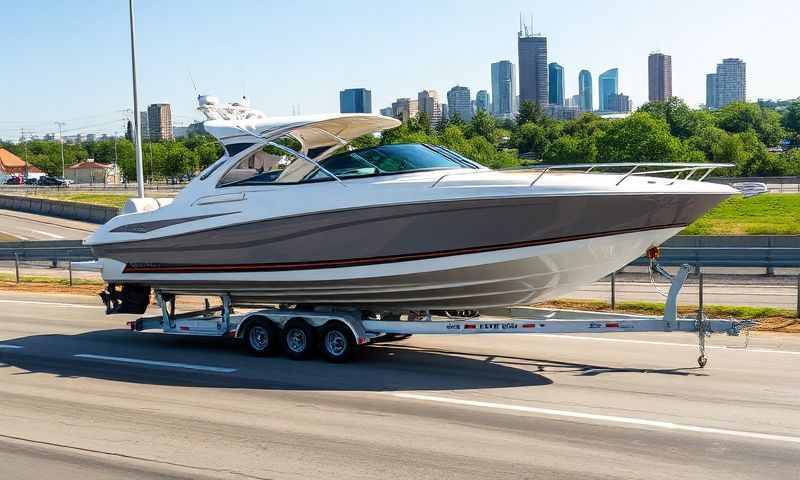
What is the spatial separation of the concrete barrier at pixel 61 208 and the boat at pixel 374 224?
36.6 meters

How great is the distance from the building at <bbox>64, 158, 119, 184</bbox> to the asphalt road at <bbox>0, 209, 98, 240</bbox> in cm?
7221

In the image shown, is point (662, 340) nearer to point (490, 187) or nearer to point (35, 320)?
point (490, 187)

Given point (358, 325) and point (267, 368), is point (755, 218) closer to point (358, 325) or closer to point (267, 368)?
point (358, 325)

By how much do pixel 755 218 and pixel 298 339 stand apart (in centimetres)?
3149

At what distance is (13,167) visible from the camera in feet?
516

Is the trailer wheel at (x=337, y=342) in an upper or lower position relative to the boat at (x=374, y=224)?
lower

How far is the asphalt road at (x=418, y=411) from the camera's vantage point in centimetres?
817

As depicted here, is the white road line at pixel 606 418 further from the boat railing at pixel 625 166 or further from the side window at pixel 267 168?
the side window at pixel 267 168

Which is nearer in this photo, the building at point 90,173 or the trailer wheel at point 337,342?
the trailer wheel at point 337,342

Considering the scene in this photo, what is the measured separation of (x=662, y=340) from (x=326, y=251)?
17.8 feet

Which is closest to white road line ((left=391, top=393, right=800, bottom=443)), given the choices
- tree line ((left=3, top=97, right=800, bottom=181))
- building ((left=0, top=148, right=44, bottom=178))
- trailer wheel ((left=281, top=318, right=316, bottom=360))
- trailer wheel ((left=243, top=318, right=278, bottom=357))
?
trailer wheel ((left=281, top=318, right=316, bottom=360))

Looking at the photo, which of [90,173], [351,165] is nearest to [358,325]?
[351,165]

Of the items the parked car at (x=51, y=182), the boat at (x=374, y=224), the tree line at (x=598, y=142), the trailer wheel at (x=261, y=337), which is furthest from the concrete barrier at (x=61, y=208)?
the parked car at (x=51, y=182)

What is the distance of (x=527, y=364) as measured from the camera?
1238cm
